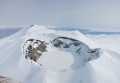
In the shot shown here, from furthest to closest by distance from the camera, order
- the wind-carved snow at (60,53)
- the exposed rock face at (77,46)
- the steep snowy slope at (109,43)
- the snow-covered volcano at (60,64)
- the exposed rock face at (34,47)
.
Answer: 1. the steep snowy slope at (109,43)
2. the exposed rock face at (34,47)
3. the exposed rock face at (77,46)
4. the wind-carved snow at (60,53)
5. the snow-covered volcano at (60,64)

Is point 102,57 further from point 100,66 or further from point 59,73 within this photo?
point 59,73

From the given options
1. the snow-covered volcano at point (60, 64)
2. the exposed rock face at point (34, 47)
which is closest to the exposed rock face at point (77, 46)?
the snow-covered volcano at point (60, 64)

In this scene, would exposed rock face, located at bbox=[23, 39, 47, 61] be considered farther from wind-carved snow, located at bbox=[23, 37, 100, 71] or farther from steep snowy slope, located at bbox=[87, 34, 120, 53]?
steep snowy slope, located at bbox=[87, 34, 120, 53]

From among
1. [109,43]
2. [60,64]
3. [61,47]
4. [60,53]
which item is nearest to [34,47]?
[60,53]

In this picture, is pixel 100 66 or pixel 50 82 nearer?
pixel 50 82

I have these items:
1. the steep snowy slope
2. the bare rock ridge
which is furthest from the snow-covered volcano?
the steep snowy slope

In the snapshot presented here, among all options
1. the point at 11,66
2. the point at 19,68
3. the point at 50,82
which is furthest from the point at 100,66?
the point at 11,66

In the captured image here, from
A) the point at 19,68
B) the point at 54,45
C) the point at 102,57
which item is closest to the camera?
the point at 19,68

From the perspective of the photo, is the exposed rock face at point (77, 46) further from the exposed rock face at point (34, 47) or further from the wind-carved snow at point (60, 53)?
the exposed rock face at point (34, 47)
